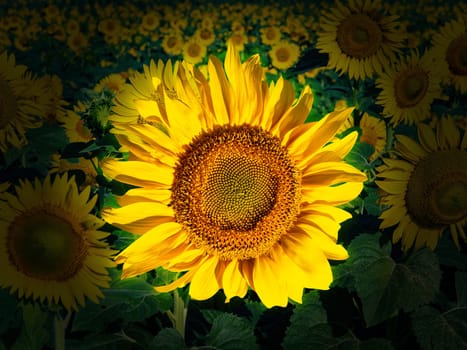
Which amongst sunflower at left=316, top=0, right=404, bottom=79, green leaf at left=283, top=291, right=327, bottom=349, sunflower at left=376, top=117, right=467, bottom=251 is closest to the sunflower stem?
green leaf at left=283, top=291, right=327, bottom=349

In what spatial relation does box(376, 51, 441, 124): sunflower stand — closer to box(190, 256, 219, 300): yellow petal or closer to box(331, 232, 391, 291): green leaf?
box(331, 232, 391, 291): green leaf

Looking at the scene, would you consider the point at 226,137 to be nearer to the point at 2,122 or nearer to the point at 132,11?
the point at 2,122

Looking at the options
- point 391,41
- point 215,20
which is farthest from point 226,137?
point 215,20

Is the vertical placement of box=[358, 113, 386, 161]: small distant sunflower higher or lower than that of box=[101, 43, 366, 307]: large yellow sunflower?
higher

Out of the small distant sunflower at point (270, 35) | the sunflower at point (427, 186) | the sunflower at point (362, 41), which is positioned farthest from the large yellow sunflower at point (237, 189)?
the small distant sunflower at point (270, 35)

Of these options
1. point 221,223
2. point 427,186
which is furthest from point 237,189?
point 427,186

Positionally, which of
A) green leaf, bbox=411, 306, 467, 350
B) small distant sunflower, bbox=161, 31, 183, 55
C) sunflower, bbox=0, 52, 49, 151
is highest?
small distant sunflower, bbox=161, 31, 183, 55

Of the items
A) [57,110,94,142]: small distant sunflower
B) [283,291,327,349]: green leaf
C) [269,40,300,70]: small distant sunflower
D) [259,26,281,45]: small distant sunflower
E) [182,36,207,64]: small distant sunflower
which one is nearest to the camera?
[283,291,327,349]: green leaf
